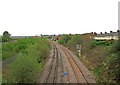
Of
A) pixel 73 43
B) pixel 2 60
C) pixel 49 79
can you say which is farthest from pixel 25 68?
pixel 73 43

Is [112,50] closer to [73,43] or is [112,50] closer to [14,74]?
[14,74]

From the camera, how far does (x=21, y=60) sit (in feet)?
68.7

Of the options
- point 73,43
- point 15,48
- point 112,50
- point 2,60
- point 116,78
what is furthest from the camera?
point 73,43

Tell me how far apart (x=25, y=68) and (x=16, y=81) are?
1.21 m

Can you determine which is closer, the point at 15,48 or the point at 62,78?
the point at 62,78

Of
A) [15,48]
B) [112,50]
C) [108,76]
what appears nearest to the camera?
[108,76]

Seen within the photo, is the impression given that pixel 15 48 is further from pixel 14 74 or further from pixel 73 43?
pixel 73 43

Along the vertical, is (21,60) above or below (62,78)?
above

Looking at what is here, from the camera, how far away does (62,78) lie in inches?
937

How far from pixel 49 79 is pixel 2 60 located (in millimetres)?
12506

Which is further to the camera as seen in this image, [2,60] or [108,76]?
[2,60]

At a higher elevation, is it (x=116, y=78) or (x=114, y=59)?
(x=114, y=59)

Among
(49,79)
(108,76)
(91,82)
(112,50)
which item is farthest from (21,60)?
(112,50)

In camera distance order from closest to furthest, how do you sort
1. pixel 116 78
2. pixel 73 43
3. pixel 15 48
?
pixel 116 78, pixel 15 48, pixel 73 43
